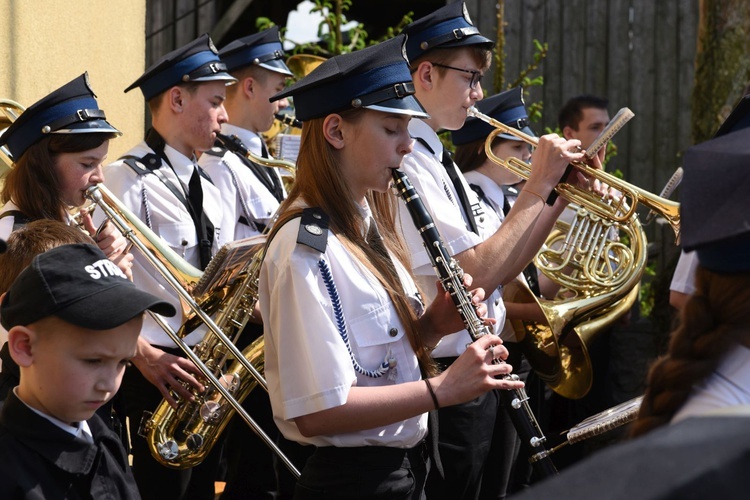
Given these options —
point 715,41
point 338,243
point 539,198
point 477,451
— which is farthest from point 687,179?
point 715,41

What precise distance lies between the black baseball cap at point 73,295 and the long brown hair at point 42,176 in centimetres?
122

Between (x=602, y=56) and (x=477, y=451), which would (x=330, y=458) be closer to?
(x=477, y=451)

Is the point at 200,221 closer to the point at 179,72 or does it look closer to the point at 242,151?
the point at 179,72

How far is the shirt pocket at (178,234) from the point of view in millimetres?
4184

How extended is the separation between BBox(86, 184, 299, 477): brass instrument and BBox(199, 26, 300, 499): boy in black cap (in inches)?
14.5

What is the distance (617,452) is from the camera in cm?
80

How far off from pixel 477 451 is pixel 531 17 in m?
6.79

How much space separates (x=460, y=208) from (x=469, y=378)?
1370 mm

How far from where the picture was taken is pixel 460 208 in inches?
A: 156

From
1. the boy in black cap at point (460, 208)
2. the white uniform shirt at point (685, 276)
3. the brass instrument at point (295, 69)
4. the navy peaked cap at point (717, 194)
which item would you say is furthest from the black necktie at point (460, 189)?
the brass instrument at point (295, 69)

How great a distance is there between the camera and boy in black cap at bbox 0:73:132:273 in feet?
11.6

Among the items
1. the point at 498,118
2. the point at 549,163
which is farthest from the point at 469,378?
the point at 498,118

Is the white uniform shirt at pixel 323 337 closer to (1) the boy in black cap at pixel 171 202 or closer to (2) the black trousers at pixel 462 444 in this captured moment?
(2) the black trousers at pixel 462 444

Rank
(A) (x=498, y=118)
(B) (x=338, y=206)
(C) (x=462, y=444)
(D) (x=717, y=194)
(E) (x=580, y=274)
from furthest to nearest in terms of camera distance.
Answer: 1. (A) (x=498, y=118)
2. (E) (x=580, y=274)
3. (C) (x=462, y=444)
4. (B) (x=338, y=206)
5. (D) (x=717, y=194)
